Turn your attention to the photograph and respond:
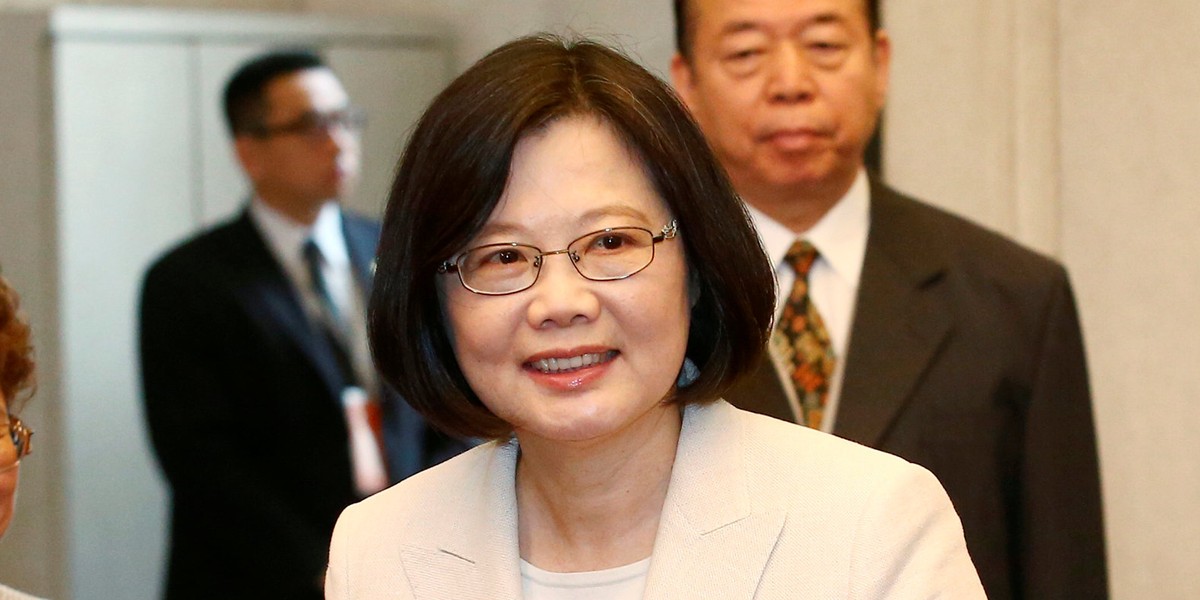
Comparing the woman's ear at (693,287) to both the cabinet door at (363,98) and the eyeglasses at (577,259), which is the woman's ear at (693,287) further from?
the cabinet door at (363,98)

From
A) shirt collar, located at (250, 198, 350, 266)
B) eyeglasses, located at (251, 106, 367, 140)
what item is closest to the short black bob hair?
shirt collar, located at (250, 198, 350, 266)

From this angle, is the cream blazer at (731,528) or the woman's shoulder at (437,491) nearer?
the cream blazer at (731,528)

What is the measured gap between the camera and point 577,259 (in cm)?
171

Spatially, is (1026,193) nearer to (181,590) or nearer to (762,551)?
(762,551)

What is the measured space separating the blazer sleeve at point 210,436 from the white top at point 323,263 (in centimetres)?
33

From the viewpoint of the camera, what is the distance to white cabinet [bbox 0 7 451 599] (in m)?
5.04

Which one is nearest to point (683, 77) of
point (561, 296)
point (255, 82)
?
point (561, 296)

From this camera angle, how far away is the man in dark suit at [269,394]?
4.08 m

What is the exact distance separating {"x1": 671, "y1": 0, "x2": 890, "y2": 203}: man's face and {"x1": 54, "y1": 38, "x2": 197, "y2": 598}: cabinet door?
2.96 metres

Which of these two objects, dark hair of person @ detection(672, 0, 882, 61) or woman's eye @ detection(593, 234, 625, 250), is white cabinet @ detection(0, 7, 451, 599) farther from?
woman's eye @ detection(593, 234, 625, 250)

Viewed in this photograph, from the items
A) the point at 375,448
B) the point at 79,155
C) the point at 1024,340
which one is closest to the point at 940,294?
the point at 1024,340

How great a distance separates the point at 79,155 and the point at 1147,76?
10.4 feet

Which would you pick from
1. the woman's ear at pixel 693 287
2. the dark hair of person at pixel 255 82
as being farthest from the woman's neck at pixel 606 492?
the dark hair of person at pixel 255 82

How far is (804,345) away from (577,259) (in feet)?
2.91
